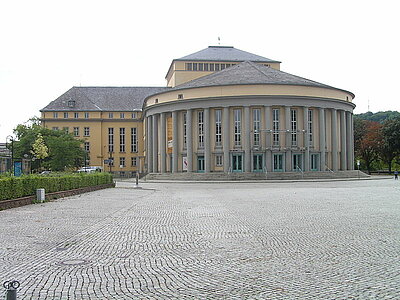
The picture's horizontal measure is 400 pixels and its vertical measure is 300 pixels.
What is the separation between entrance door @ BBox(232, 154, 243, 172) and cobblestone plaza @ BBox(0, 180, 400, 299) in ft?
156

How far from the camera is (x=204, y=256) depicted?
9.63m

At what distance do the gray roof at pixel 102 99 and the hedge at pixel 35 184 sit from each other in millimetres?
62140

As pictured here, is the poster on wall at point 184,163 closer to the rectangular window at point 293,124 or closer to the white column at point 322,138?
the rectangular window at point 293,124

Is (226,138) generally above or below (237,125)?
below

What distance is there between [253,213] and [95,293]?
1183 centimetres

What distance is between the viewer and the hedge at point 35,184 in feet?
67.1

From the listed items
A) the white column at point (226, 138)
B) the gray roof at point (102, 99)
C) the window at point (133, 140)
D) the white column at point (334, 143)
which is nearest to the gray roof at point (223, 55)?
the gray roof at point (102, 99)

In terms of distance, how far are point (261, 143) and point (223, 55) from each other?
30.4 m

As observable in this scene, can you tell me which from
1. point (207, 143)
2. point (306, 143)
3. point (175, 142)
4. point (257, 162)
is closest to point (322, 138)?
point (306, 143)

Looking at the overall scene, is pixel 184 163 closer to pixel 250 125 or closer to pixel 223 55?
pixel 250 125

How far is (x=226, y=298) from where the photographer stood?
258 inches

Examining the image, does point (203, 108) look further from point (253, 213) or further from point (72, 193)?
point (253, 213)

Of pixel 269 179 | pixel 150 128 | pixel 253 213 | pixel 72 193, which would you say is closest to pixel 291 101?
pixel 269 179

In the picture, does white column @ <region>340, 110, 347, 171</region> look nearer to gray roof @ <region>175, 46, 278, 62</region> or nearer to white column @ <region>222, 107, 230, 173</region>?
white column @ <region>222, 107, 230, 173</region>
